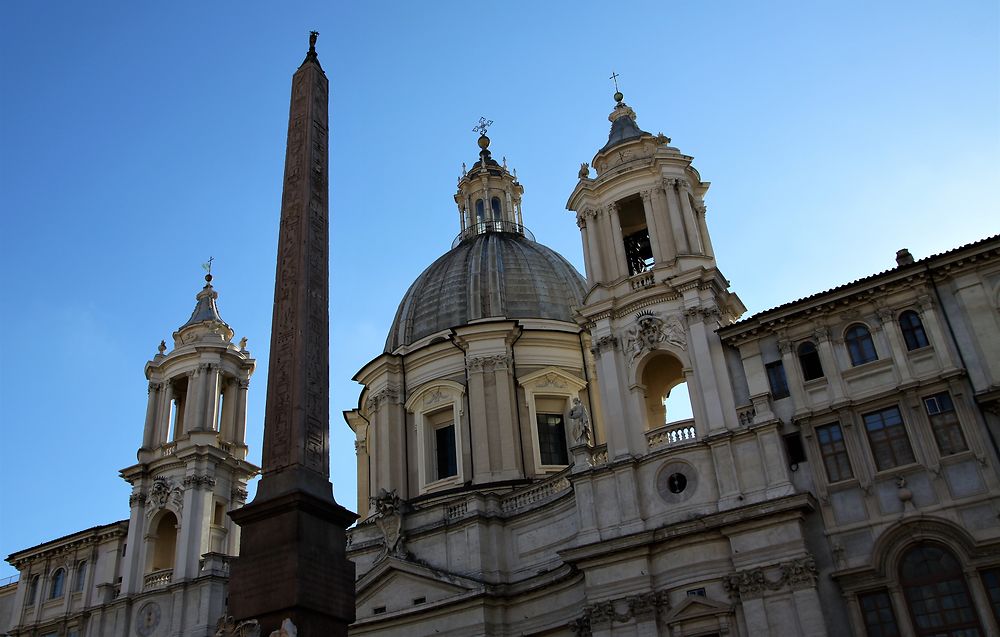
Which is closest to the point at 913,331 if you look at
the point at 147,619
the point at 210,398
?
the point at 210,398

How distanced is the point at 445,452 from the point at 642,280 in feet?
39.8

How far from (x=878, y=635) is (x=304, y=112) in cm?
1777

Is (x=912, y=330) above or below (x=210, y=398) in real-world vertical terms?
below

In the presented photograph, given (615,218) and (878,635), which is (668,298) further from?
(878,635)

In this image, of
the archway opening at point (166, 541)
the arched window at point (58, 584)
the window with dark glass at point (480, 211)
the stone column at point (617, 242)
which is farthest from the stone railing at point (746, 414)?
the arched window at point (58, 584)

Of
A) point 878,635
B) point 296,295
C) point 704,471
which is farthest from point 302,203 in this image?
point 878,635

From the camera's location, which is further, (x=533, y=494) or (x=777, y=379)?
(x=533, y=494)

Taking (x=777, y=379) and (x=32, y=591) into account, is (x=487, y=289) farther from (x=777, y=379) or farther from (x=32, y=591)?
(x=32, y=591)

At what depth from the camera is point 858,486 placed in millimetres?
23422

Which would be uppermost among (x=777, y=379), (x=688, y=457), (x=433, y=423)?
(x=433, y=423)

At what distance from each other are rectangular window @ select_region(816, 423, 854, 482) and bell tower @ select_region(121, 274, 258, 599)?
2254 cm

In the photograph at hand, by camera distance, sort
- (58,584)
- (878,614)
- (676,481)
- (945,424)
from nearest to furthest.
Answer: (878,614)
(945,424)
(676,481)
(58,584)

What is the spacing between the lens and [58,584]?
37.9 meters

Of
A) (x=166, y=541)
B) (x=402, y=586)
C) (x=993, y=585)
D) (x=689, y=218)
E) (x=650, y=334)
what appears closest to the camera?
(x=993, y=585)
